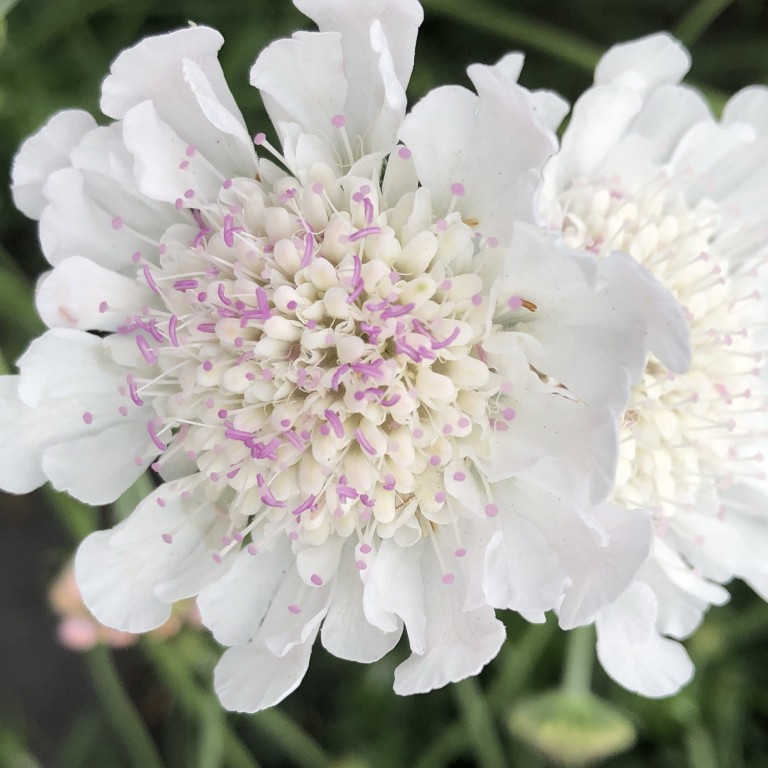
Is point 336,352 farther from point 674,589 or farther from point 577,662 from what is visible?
point 577,662

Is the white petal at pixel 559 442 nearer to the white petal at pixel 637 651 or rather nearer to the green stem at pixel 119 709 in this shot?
the white petal at pixel 637 651

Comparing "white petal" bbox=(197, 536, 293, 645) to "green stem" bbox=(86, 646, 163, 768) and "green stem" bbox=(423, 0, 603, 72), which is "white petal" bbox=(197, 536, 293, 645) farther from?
"green stem" bbox=(423, 0, 603, 72)

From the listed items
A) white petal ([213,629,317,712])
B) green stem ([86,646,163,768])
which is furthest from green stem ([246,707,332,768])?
white petal ([213,629,317,712])

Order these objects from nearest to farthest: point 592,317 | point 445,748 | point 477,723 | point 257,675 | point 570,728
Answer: point 592,317 < point 257,675 < point 570,728 < point 477,723 < point 445,748

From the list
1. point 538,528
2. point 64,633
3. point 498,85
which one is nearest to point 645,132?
point 498,85

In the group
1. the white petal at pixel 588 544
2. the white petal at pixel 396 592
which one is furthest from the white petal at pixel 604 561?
the white petal at pixel 396 592

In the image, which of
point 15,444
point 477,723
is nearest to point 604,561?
point 15,444
